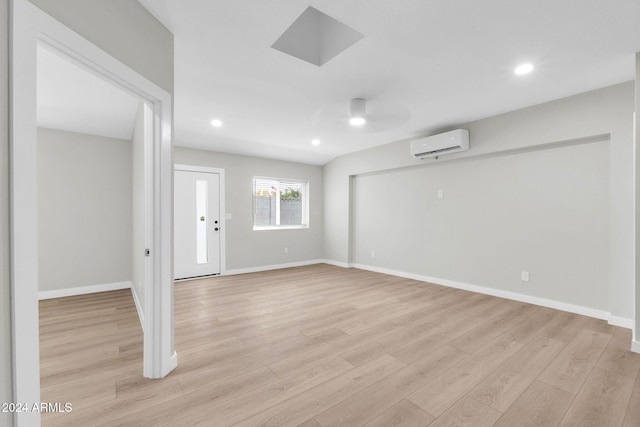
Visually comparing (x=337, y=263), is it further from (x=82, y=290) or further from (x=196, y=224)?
(x=82, y=290)

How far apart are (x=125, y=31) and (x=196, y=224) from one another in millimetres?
3908

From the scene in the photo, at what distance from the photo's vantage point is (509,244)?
12.3 ft

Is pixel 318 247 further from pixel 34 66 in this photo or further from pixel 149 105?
pixel 34 66

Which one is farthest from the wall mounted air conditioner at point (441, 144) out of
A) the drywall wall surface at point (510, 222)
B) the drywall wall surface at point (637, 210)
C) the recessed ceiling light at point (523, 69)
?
the drywall wall surface at point (637, 210)

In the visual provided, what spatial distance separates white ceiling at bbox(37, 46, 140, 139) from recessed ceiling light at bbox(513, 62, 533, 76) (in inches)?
135

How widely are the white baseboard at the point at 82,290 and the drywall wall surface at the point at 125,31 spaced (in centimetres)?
381

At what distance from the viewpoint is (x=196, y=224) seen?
512 centimetres

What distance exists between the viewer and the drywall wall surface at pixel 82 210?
12.9 ft

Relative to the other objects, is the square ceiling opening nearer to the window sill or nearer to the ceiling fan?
the ceiling fan

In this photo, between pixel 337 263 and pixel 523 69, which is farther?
pixel 337 263

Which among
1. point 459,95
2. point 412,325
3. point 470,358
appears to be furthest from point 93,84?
point 470,358

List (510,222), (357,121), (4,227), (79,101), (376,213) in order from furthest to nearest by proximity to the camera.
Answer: (376,213), (510,222), (357,121), (79,101), (4,227)

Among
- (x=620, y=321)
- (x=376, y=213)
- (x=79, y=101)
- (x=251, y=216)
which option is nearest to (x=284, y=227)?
(x=251, y=216)

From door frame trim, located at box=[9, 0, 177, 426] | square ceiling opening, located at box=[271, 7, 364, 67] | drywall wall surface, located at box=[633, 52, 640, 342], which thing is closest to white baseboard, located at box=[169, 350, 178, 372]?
door frame trim, located at box=[9, 0, 177, 426]
